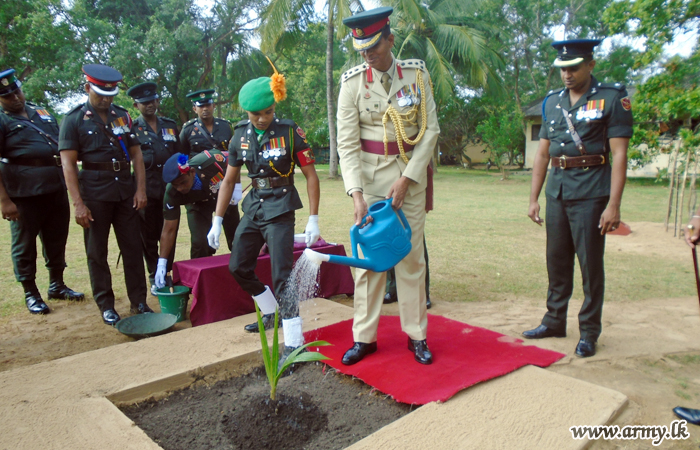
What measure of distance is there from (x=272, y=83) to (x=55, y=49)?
63.4ft

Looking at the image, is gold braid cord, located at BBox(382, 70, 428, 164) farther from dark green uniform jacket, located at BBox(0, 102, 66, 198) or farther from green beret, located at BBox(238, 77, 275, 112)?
dark green uniform jacket, located at BBox(0, 102, 66, 198)

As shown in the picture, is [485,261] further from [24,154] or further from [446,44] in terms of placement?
[446,44]

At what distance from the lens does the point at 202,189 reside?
4969 mm

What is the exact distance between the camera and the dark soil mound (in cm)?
249

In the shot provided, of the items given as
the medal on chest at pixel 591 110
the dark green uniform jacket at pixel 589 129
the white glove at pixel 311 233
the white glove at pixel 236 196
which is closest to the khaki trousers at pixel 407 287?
the white glove at pixel 311 233

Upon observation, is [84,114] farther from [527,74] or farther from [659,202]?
[527,74]

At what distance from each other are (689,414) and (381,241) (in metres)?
1.84

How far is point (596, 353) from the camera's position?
11.3 ft

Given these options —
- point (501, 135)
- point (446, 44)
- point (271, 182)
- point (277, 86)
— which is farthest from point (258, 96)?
point (501, 135)

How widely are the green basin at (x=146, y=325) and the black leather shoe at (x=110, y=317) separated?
38 cm

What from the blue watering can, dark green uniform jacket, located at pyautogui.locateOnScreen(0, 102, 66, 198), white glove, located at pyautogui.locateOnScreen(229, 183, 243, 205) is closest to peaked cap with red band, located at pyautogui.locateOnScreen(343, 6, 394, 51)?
the blue watering can

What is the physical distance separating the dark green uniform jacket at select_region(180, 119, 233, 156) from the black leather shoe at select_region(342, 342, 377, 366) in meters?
3.01

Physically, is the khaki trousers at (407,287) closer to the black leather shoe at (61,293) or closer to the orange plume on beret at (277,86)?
the orange plume on beret at (277,86)

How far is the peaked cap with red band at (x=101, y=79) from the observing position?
4043 mm
